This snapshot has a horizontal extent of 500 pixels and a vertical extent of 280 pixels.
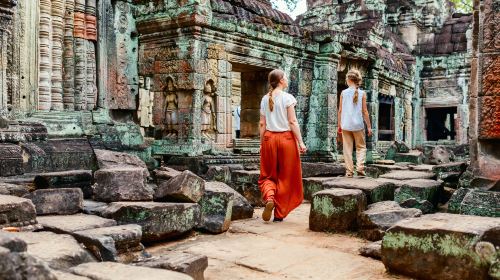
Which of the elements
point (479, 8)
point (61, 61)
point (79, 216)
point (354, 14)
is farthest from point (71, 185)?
point (354, 14)

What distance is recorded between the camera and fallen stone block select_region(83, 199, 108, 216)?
455cm

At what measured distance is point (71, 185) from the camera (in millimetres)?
5234

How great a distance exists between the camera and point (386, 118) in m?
15.5

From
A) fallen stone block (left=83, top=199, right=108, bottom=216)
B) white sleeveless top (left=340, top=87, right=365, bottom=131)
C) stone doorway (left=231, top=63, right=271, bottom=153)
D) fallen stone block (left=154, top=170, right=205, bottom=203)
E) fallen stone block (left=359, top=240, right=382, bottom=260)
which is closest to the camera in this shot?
fallen stone block (left=359, top=240, right=382, bottom=260)

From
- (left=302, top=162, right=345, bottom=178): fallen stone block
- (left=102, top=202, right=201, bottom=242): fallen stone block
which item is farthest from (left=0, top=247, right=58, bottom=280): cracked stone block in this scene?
(left=302, top=162, right=345, bottom=178): fallen stone block

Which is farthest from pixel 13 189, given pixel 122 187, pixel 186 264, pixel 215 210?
pixel 186 264

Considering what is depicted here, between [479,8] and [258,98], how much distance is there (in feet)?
15.6

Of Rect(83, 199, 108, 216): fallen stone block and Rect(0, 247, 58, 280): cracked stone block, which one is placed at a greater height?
Rect(0, 247, 58, 280): cracked stone block

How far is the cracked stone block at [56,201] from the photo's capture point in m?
4.39

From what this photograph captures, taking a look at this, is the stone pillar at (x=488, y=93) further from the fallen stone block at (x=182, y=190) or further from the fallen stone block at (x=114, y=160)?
the fallen stone block at (x=114, y=160)

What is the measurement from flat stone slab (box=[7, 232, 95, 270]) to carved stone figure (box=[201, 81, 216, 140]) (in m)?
4.52

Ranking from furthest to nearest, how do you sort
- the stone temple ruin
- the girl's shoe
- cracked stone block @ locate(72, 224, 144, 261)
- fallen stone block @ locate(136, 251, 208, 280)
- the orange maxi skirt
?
the orange maxi skirt < the girl's shoe < the stone temple ruin < cracked stone block @ locate(72, 224, 144, 261) < fallen stone block @ locate(136, 251, 208, 280)

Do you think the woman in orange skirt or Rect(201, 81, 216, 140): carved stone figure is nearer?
the woman in orange skirt

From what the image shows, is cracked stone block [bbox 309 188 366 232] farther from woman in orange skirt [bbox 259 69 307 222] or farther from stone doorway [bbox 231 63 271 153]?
stone doorway [bbox 231 63 271 153]
